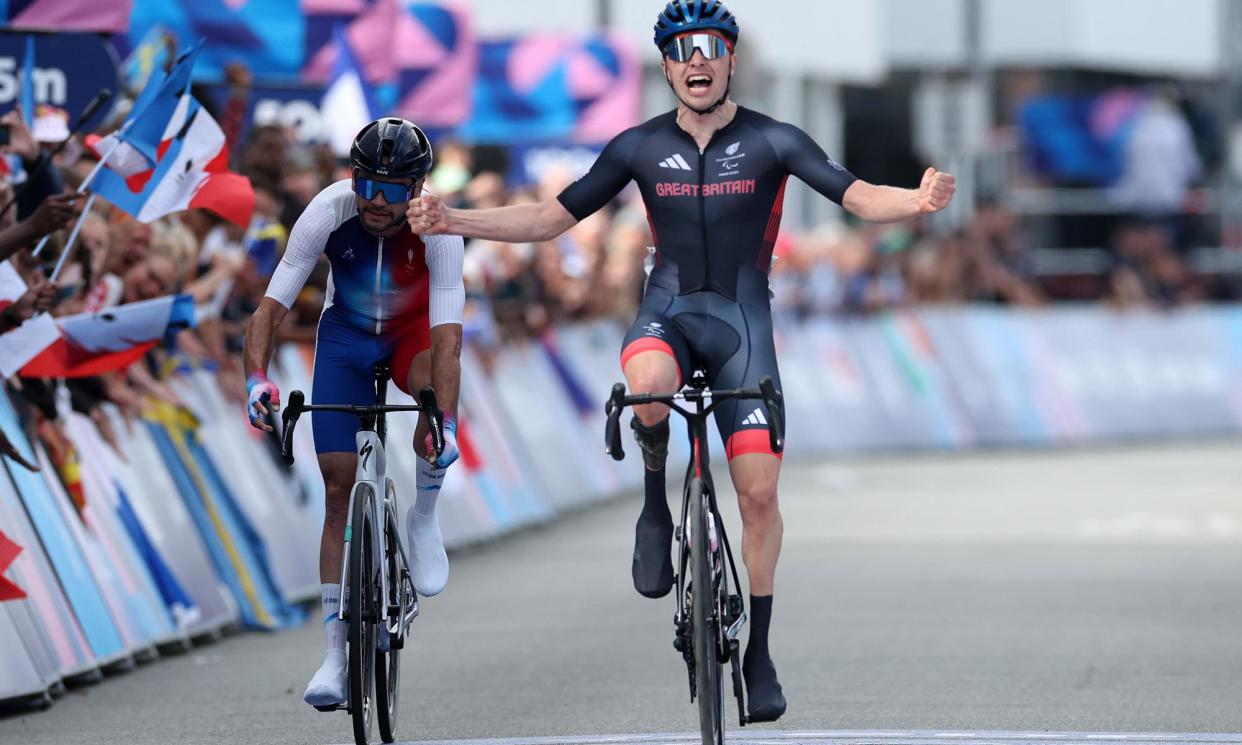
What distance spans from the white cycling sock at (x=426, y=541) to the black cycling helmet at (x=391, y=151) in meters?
1.13

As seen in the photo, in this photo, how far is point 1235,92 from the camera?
39.5 m

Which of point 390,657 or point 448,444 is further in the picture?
point 390,657

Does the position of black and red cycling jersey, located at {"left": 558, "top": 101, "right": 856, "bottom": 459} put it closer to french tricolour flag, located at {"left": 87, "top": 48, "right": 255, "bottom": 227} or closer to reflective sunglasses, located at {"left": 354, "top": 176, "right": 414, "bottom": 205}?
reflective sunglasses, located at {"left": 354, "top": 176, "right": 414, "bottom": 205}

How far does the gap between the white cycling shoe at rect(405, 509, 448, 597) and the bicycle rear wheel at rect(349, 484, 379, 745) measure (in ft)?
1.69

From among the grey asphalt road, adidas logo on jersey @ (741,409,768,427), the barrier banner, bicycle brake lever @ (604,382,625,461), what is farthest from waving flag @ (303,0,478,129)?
bicycle brake lever @ (604,382,625,461)

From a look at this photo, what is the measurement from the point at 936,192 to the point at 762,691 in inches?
67.0

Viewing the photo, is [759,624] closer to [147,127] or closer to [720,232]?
[720,232]

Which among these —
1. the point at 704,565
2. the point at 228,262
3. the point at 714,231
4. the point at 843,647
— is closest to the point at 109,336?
the point at 228,262

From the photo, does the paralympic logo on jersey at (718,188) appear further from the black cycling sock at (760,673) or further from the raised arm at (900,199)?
the black cycling sock at (760,673)

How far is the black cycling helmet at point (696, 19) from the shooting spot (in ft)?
30.5

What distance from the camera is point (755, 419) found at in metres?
9.26

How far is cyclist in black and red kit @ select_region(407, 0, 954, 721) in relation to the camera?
30.3 ft

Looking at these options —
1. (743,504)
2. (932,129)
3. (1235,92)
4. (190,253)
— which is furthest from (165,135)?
(1235,92)

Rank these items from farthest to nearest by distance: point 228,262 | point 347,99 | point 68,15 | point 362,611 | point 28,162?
point 347,99, point 228,262, point 68,15, point 28,162, point 362,611
